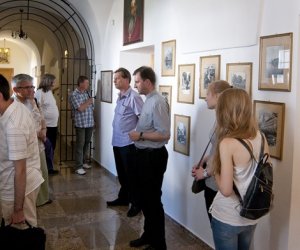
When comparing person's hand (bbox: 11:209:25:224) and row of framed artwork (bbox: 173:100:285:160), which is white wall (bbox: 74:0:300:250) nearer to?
row of framed artwork (bbox: 173:100:285:160)

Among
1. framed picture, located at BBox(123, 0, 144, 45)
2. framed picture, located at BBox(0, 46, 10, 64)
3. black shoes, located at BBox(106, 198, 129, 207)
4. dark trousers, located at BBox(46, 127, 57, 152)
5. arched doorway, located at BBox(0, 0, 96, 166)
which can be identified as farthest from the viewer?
framed picture, located at BBox(0, 46, 10, 64)

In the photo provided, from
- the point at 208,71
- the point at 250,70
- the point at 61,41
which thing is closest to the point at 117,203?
the point at 208,71

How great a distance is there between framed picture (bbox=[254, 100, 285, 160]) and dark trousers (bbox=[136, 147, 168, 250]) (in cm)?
88

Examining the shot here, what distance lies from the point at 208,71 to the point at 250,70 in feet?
1.74

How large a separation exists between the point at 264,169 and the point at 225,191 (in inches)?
8.2

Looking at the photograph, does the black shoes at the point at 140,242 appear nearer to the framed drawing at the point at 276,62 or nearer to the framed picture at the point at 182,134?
the framed picture at the point at 182,134

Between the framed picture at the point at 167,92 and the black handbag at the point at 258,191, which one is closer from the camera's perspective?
the black handbag at the point at 258,191

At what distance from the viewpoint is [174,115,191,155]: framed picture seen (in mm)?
3463

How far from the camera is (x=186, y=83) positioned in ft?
11.5

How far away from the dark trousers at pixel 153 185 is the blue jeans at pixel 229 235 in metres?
1.15

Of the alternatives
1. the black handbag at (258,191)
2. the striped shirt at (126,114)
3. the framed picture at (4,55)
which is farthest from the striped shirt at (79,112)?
the framed picture at (4,55)

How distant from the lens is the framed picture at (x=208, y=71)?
3.03 m

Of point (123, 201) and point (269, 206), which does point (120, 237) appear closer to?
point (123, 201)

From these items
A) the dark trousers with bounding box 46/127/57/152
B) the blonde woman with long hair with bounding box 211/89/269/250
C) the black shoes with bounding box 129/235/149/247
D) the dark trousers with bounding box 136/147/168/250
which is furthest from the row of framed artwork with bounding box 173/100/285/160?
the dark trousers with bounding box 46/127/57/152
